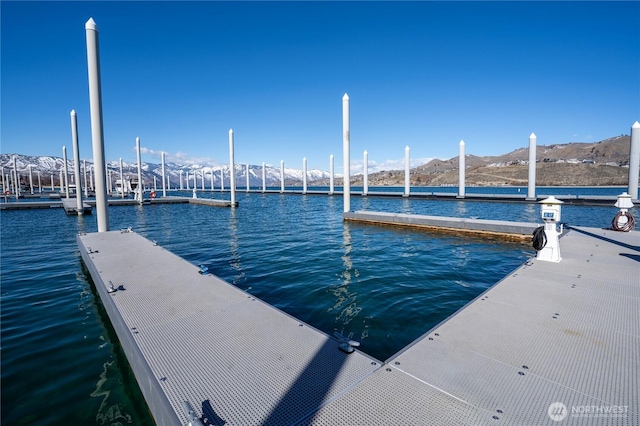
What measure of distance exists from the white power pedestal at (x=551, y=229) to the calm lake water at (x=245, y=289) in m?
1.05

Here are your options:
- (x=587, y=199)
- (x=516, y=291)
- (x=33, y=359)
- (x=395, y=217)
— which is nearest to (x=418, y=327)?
(x=516, y=291)

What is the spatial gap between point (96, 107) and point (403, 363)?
1208 cm

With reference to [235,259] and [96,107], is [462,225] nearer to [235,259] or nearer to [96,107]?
[235,259]

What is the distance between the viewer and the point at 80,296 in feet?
18.9

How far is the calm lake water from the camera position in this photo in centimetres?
308

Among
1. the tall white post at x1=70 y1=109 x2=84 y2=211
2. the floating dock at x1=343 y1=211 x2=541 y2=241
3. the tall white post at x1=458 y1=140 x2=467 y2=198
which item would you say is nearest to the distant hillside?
the tall white post at x1=458 y1=140 x2=467 y2=198

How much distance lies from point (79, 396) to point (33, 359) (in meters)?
1.29

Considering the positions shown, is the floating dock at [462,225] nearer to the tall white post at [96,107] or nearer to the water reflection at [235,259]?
the water reflection at [235,259]

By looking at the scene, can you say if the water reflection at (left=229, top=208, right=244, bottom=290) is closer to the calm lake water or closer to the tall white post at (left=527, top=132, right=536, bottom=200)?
the calm lake water

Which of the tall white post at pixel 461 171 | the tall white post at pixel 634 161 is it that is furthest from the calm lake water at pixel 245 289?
the tall white post at pixel 461 171

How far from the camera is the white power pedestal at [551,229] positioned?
6.04 meters

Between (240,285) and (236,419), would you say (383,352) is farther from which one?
(240,285)

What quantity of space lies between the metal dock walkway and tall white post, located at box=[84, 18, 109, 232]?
7080mm

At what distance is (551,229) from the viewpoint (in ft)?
20.2
